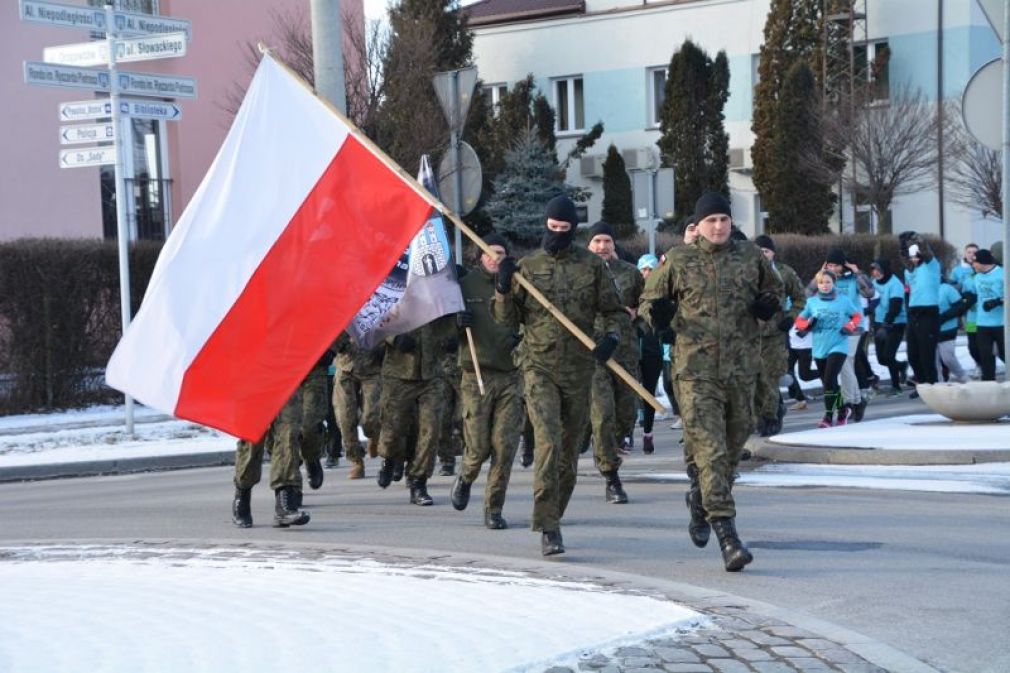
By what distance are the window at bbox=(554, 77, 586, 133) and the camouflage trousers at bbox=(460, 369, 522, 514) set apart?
3756cm

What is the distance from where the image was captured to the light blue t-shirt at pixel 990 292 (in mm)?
20250

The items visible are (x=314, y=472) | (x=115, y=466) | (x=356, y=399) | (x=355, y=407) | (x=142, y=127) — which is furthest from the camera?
(x=142, y=127)

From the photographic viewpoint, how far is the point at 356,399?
49.2 ft

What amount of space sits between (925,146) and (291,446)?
32797 millimetres

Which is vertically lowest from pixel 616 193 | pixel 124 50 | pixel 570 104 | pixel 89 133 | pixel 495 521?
pixel 495 521

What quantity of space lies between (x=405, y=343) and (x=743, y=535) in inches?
135

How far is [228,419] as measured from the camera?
939 centimetres

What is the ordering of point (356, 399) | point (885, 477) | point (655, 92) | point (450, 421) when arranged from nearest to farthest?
point (885, 477)
point (450, 421)
point (356, 399)
point (655, 92)

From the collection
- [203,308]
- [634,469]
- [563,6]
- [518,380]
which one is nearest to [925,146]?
[563,6]

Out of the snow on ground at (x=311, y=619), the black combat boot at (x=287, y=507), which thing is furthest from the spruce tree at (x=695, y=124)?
the snow on ground at (x=311, y=619)

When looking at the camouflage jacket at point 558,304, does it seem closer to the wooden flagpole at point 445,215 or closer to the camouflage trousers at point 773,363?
the wooden flagpole at point 445,215

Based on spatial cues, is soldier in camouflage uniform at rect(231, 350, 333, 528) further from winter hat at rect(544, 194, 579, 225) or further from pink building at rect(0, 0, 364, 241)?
pink building at rect(0, 0, 364, 241)

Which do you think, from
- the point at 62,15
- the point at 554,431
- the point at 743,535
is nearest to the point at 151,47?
the point at 62,15

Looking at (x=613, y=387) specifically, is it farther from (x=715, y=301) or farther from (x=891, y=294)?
(x=891, y=294)
